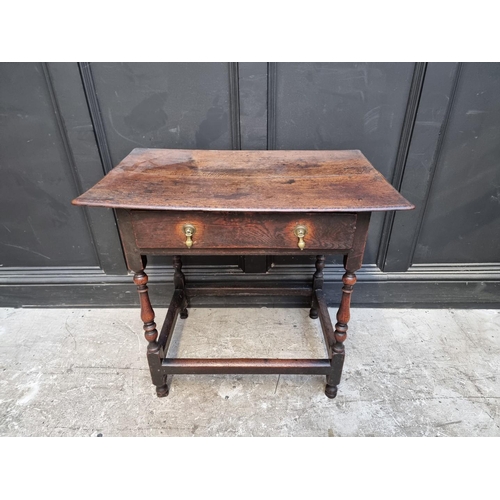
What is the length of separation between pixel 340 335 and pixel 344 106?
3.81 ft

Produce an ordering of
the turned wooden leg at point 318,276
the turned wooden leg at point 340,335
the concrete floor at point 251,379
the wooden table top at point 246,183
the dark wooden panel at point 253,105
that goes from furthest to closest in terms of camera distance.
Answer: the turned wooden leg at point 318,276 → the dark wooden panel at point 253,105 → the concrete floor at point 251,379 → the turned wooden leg at point 340,335 → the wooden table top at point 246,183

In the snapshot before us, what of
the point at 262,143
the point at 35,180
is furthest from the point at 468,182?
the point at 35,180

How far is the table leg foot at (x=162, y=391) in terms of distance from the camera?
5.39 feet

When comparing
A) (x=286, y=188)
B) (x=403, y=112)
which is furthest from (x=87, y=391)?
(x=403, y=112)

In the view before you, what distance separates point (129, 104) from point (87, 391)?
1.49 meters

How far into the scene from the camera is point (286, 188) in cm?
129

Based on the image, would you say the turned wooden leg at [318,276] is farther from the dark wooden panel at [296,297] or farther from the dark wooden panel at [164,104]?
the dark wooden panel at [164,104]

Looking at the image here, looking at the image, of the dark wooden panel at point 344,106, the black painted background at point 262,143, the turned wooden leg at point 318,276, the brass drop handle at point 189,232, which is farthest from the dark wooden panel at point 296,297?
the brass drop handle at point 189,232

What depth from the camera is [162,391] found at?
5.41 feet

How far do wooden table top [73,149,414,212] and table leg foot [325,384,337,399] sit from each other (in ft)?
3.08

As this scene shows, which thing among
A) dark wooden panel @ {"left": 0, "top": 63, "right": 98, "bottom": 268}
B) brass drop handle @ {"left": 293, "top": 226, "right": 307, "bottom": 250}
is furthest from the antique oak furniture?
dark wooden panel @ {"left": 0, "top": 63, "right": 98, "bottom": 268}

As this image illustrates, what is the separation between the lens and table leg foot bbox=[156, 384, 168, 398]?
164 centimetres

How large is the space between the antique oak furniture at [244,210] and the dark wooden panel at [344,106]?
30cm

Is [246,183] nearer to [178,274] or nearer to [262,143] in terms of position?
[262,143]
